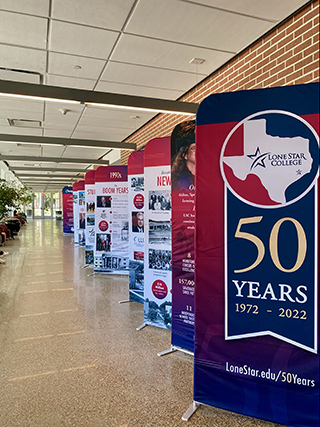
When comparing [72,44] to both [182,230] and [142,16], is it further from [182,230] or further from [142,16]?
[182,230]

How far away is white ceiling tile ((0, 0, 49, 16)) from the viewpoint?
11.6 ft

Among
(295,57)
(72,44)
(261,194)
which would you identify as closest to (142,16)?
(72,44)

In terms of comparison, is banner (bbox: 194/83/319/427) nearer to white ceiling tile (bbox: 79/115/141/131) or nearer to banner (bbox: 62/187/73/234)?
white ceiling tile (bbox: 79/115/141/131)

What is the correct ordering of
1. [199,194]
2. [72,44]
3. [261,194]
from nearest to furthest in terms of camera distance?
[261,194]
[199,194]
[72,44]

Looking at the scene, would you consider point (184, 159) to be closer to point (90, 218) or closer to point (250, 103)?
point (250, 103)

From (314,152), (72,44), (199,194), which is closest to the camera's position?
(314,152)

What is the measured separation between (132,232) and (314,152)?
3.64 metres

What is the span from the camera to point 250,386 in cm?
227

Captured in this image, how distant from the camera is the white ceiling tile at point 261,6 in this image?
3.61 metres

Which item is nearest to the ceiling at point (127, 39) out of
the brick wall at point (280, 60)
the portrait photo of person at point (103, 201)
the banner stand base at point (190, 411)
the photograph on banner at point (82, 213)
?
the brick wall at point (280, 60)

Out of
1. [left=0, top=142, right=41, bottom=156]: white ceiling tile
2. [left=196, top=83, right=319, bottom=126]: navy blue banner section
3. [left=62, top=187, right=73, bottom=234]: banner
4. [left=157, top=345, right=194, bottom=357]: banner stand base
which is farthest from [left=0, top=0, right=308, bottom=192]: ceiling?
[left=62, top=187, right=73, bottom=234]: banner

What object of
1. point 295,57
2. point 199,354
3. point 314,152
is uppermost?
point 295,57

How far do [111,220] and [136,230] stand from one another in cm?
214

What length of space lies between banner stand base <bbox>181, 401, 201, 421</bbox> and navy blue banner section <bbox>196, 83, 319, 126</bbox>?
80.0 inches
